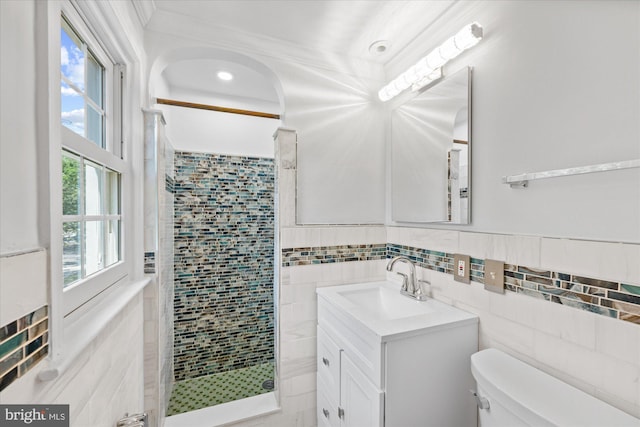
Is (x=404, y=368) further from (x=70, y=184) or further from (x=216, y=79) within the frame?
(x=216, y=79)

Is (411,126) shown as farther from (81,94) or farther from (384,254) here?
(81,94)

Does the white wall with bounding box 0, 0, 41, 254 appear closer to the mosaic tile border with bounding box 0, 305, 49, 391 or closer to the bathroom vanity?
the mosaic tile border with bounding box 0, 305, 49, 391

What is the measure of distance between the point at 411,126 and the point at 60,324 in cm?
173

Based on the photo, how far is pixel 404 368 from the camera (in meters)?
1.07

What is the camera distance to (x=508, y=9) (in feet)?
3.69

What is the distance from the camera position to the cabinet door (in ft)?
3.48

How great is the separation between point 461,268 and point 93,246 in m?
1.52

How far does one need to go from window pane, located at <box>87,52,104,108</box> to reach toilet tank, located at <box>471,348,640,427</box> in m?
1.74

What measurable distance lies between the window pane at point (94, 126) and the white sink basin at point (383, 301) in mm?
1364

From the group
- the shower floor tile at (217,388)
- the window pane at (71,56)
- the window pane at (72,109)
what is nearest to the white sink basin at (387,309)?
the shower floor tile at (217,388)

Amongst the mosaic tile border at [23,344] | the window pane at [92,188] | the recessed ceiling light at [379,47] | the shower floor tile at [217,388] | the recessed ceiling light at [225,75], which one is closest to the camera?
the mosaic tile border at [23,344]

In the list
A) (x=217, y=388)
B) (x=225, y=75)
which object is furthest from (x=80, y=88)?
(x=217, y=388)

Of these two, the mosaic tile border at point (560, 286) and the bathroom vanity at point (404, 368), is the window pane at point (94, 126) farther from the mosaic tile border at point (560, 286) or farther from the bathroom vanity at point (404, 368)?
the bathroom vanity at point (404, 368)

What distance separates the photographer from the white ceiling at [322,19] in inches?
54.7
